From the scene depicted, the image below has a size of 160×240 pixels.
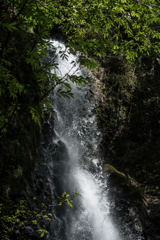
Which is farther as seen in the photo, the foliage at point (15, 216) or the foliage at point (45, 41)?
the foliage at point (15, 216)

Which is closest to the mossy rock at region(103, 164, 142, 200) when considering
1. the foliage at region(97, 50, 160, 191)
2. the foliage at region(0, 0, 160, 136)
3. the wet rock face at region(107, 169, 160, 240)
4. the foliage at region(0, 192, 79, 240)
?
the wet rock face at region(107, 169, 160, 240)

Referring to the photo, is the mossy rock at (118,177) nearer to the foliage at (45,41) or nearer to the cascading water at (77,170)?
the cascading water at (77,170)

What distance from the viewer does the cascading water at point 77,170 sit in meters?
4.46

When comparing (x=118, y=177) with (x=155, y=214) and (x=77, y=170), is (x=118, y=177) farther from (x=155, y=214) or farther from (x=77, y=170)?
(x=155, y=214)

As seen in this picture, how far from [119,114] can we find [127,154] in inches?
77.2

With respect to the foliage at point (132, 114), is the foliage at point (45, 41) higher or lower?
lower

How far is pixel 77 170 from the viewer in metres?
6.20

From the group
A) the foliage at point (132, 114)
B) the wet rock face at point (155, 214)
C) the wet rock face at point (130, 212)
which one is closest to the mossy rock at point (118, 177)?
the wet rock face at point (130, 212)

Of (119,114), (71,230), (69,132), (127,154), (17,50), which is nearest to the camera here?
(17,50)

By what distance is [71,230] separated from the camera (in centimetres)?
429

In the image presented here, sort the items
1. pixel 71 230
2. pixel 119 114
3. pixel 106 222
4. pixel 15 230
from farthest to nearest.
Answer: pixel 119 114, pixel 106 222, pixel 71 230, pixel 15 230

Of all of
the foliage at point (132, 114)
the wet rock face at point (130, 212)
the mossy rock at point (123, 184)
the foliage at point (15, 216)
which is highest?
the foliage at point (132, 114)

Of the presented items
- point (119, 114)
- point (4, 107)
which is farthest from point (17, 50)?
point (119, 114)

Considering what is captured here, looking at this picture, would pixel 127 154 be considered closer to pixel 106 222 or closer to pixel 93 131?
pixel 93 131
